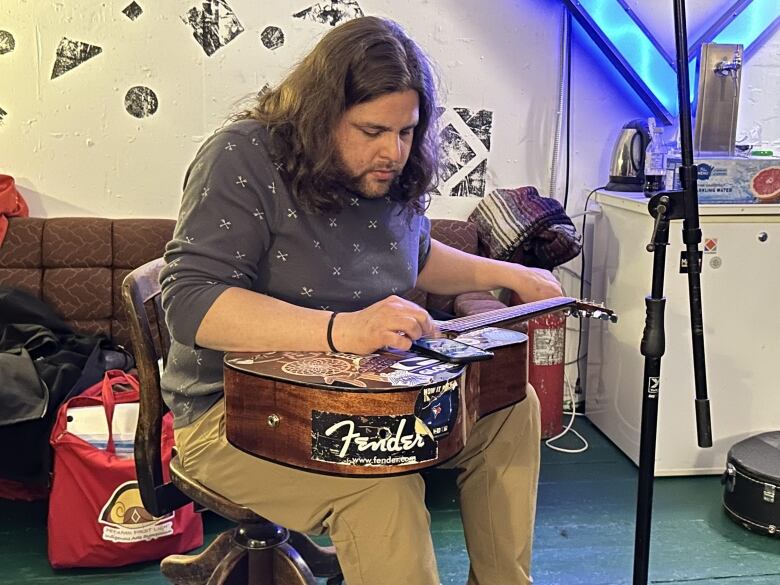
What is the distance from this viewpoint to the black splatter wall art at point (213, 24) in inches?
111

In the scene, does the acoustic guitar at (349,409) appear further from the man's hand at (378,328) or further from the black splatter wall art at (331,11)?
the black splatter wall art at (331,11)

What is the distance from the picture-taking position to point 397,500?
1.28 m

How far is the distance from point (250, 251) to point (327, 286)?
0.51 feet

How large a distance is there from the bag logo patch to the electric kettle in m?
1.82

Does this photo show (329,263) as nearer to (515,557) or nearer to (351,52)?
(351,52)

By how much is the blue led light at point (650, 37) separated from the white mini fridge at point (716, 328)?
1.50 feet

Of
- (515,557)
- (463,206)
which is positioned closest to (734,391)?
(463,206)

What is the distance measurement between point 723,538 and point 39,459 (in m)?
1.78

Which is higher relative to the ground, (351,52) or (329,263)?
(351,52)

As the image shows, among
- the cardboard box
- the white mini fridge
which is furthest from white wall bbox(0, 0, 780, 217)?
the cardboard box

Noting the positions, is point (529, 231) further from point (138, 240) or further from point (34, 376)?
point (34, 376)

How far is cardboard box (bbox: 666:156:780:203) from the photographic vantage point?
2.59 meters

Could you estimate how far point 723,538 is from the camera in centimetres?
232

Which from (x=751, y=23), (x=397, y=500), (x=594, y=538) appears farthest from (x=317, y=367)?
(x=751, y=23)
